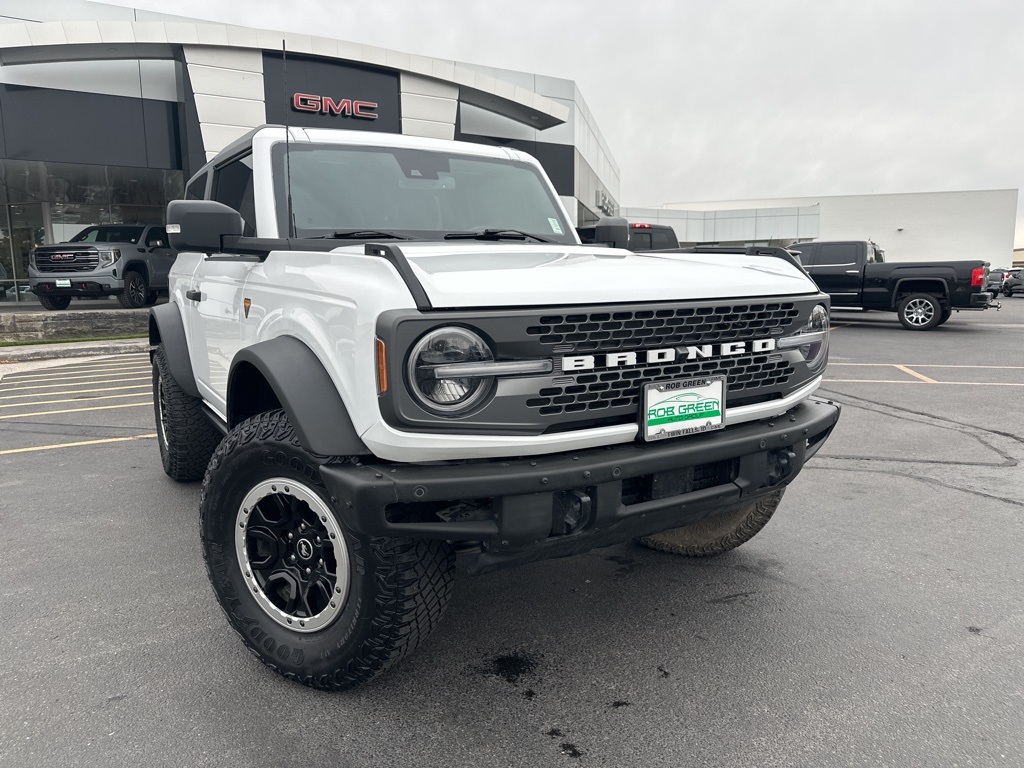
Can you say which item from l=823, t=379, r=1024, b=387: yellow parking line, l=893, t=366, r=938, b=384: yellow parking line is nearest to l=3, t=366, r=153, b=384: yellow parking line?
l=823, t=379, r=1024, b=387: yellow parking line

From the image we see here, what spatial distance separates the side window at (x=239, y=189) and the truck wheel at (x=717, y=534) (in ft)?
7.82

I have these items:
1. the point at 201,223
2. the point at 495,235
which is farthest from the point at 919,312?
the point at 201,223

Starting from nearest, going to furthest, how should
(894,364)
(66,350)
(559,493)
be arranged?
(559,493) < (894,364) < (66,350)

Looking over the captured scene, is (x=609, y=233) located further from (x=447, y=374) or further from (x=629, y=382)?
(x=447, y=374)

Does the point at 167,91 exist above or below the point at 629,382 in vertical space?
above

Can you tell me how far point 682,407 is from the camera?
2.42 m

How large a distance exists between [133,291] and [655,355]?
55.9ft

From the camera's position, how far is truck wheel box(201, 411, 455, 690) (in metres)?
2.21

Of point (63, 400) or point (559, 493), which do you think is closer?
point (559, 493)

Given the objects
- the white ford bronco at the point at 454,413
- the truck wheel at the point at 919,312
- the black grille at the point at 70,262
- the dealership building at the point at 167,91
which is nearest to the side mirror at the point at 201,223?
the white ford bronco at the point at 454,413

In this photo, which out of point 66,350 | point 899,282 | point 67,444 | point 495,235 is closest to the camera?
point 495,235

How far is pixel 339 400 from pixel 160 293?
18139 millimetres

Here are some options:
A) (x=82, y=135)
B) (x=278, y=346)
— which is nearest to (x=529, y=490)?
(x=278, y=346)

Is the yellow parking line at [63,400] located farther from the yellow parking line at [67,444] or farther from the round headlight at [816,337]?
the round headlight at [816,337]
